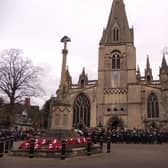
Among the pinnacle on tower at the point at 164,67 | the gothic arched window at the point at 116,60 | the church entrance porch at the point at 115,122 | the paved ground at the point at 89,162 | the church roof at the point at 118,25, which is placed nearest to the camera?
the paved ground at the point at 89,162

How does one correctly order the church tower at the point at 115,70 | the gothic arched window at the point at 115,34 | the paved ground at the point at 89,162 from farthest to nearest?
the gothic arched window at the point at 115,34, the church tower at the point at 115,70, the paved ground at the point at 89,162

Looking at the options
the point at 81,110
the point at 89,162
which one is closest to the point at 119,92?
the point at 81,110

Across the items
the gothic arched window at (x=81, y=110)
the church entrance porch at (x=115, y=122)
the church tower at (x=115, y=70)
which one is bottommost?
the church entrance porch at (x=115, y=122)

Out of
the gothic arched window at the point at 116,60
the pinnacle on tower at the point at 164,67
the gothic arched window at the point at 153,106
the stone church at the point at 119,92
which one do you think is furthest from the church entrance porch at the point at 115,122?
the pinnacle on tower at the point at 164,67

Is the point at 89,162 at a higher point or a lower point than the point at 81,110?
lower

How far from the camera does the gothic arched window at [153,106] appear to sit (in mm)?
49656

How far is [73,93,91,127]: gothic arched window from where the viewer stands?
51.8 m

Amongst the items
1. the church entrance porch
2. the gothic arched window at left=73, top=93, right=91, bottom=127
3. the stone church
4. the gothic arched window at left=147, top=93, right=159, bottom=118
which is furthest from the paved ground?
the gothic arched window at left=73, top=93, right=91, bottom=127

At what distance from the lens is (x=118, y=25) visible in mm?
57812

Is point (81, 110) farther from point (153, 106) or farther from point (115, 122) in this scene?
point (153, 106)

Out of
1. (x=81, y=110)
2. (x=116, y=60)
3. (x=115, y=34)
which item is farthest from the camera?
(x=115, y=34)

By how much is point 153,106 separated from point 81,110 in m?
13.8

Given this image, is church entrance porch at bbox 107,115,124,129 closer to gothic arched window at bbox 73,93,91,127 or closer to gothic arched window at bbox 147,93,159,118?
gothic arched window at bbox 73,93,91,127

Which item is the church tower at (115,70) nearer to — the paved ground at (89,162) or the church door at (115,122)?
the church door at (115,122)
